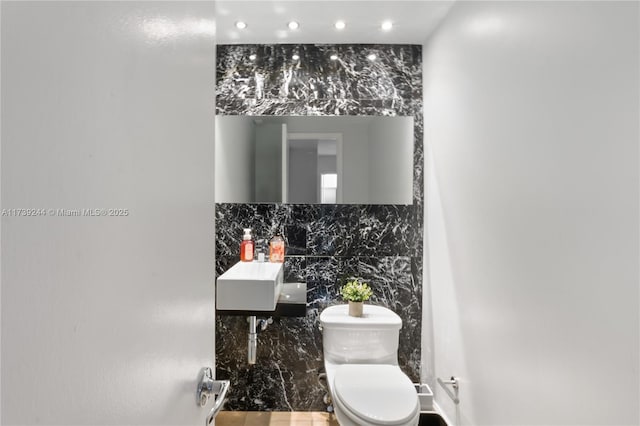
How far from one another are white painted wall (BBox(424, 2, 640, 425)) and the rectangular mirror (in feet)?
1.48

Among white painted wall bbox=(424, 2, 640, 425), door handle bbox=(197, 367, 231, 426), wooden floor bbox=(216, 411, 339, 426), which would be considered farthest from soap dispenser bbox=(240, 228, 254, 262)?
door handle bbox=(197, 367, 231, 426)

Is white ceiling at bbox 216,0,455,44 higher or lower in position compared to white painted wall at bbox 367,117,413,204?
higher

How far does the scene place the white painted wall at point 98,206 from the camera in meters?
0.29

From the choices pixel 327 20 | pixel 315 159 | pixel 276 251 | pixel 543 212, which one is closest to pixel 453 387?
pixel 543 212

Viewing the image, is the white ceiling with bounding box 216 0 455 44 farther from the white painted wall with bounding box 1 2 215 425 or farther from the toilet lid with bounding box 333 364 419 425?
the toilet lid with bounding box 333 364 419 425

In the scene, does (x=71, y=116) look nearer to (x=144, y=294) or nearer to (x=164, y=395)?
(x=144, y=294)

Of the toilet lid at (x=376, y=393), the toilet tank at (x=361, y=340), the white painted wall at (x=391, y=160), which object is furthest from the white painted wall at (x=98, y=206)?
the white painted wall at (x=391, y=160)

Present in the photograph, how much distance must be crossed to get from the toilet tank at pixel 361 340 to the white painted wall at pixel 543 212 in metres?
0.33

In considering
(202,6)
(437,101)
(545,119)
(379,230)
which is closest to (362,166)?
(379,230)

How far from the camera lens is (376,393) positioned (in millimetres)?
1490

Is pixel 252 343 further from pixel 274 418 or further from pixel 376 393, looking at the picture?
pixel 376 393

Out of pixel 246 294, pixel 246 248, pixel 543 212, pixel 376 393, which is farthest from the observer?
pixel 246 248

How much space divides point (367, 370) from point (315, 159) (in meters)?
1.32

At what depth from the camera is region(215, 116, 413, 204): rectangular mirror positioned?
7.05 ft
